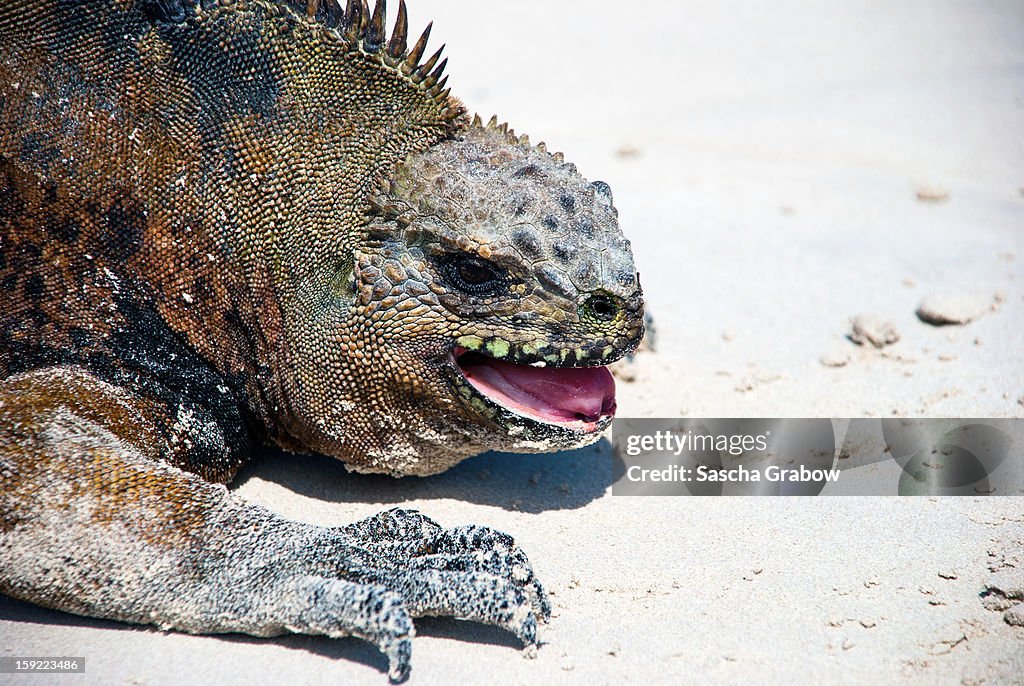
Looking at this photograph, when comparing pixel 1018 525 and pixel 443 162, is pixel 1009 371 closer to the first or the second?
pixel 1018 525

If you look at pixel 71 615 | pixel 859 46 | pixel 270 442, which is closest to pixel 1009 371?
pixel 270 442

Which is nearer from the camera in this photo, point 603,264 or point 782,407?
point 603,264

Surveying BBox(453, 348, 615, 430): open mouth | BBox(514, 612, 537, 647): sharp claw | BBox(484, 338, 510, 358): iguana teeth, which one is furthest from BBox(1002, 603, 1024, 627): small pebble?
BBox(484, 338, 510, 358): iguana teeth

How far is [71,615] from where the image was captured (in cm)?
396

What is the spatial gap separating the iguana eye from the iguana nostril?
41cm

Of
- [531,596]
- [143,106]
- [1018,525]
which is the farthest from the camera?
[1018,525]

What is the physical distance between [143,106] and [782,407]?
422cm

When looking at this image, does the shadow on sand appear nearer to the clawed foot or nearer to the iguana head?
the iguana head

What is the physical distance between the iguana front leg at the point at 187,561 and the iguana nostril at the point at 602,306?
47.6 inches

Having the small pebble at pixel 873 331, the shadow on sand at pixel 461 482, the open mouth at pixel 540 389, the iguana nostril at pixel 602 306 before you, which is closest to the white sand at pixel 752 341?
the shadow on sand at pixel 461 482

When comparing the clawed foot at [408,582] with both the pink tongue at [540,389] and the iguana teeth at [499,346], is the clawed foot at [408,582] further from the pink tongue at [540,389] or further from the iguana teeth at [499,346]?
the iguana teeth at [499,346]

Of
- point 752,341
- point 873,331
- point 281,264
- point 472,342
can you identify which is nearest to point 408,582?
point 472,342

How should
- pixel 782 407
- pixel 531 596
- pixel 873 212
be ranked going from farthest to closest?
1. pixel 873 212
2. pixel 782 407
3. pixel 531 596

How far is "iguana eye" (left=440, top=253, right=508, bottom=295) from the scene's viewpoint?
13.3 ft
